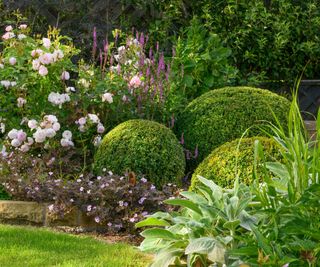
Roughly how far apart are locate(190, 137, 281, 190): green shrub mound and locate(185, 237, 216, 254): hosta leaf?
4.13 ft

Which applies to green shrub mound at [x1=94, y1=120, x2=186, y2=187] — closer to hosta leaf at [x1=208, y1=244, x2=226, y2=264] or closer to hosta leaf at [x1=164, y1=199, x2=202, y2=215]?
hosta leaf at [x1=164, y1=199, x2=202, y2=215]

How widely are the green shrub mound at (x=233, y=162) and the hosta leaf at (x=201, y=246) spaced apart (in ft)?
4.13

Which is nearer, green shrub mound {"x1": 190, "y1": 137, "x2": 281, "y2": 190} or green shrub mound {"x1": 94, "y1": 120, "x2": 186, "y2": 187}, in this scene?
green shrub mound {"x1": 190, "y1": 137, "x2": 281, "y2": 190}

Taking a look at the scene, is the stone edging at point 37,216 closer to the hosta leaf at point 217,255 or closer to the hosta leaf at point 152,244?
the hosta leaf at point 152,244

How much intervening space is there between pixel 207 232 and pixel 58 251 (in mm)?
1274

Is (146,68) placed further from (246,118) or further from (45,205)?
(45,205)

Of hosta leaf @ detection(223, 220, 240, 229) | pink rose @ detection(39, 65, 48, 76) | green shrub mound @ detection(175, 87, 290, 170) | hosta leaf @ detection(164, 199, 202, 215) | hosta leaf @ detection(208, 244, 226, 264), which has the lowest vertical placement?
hosta leaf @ detection(208, 244, 226, 264)

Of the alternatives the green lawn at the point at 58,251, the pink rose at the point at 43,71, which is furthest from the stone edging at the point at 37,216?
the pink rose at the point at 43,71

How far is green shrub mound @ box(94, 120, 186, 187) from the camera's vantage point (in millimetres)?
6184

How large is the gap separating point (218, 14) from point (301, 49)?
1193 mm

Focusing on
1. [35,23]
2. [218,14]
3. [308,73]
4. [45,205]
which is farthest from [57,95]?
[308,73]

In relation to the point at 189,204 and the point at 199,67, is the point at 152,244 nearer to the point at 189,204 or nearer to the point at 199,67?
the point at 189,204

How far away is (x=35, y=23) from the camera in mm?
9305

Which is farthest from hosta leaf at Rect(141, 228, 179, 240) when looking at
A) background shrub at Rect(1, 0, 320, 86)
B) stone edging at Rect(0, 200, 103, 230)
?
background shrub at Rect(1, 0, 320, 86)
